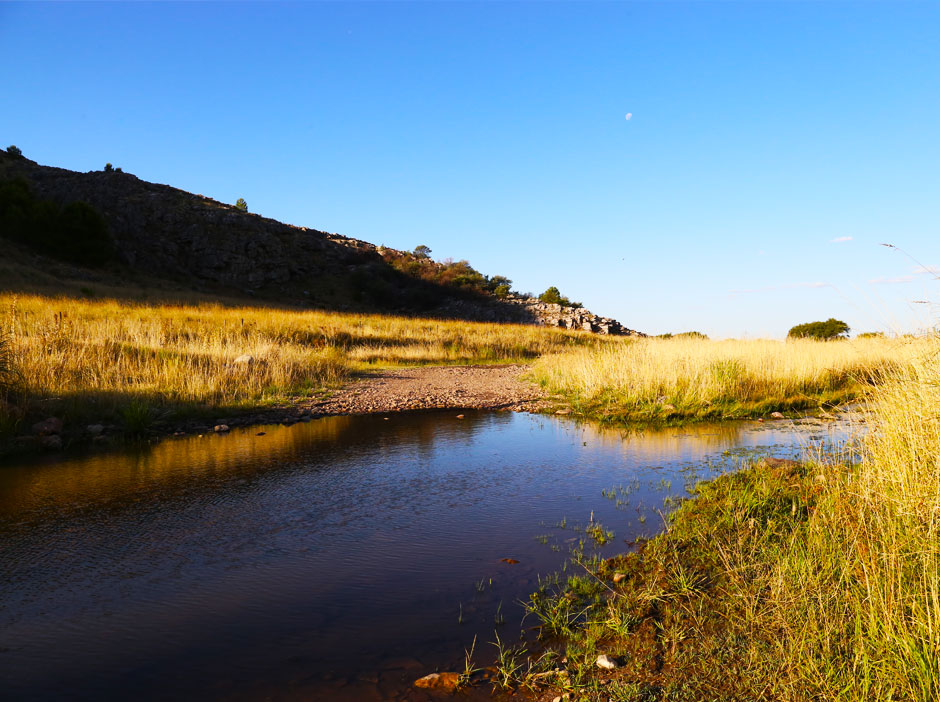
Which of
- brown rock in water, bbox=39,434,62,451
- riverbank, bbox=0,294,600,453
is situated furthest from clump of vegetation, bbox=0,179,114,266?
brown rock in water, bbox=39,434,62,451

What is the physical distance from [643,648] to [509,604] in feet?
3.79

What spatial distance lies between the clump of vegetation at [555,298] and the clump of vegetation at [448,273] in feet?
13.6

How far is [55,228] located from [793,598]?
57228mm

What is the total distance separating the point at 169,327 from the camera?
20344mm

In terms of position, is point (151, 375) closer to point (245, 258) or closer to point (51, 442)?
point (51, 442)

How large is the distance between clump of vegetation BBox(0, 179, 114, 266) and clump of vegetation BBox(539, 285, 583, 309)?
139 feet

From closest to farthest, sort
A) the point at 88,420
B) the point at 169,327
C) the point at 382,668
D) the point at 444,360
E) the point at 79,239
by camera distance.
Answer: the point at 382,668
the point at 88,420
the point at 169,327
the point at 444,360
the point at 79,239

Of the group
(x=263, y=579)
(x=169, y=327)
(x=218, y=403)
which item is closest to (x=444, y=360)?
(x=169, y=327)

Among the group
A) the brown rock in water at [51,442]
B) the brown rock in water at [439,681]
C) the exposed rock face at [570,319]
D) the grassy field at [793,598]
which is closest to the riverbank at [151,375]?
the brown rock in water at [51,442]

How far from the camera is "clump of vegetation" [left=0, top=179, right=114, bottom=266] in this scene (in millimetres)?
45250

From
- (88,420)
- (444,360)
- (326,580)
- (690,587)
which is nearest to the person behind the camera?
(690,587)

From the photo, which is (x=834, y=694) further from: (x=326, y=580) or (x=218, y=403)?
(x=218, y=403)

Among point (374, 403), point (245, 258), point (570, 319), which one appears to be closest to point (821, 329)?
point (570, 319)

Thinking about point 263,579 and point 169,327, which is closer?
point 263,579
